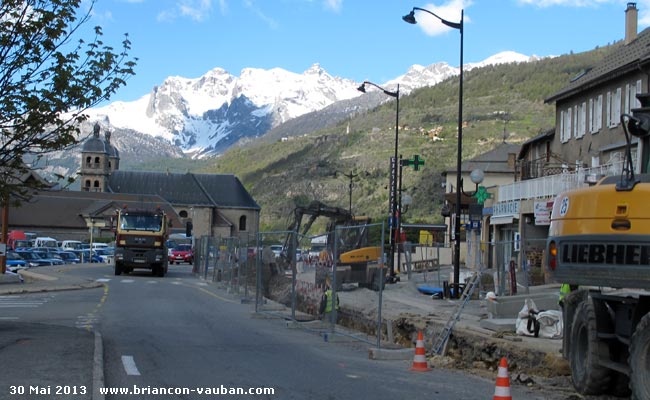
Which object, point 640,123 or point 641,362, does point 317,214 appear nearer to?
point 640,123

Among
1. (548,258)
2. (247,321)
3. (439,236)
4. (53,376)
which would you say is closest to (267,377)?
(53,376)

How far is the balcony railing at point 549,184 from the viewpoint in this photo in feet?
105

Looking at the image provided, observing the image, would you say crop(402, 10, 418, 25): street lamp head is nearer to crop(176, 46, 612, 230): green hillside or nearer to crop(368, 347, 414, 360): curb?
crop(368, 347, 414, 360): curb

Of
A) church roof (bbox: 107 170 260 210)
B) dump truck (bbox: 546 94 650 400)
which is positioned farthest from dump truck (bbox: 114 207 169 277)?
church roof (bbox: 107 170 260 210)

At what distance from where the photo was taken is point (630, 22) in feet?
148

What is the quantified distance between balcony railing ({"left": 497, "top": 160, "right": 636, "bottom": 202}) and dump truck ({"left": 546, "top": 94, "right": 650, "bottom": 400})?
18.1m

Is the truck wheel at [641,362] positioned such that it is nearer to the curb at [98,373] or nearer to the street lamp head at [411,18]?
the curb at [98,373]

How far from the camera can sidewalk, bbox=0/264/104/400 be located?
9.85m

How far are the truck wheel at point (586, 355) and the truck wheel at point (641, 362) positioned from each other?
1.23 metres

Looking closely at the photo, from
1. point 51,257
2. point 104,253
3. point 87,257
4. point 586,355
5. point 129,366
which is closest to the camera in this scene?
point 586,355

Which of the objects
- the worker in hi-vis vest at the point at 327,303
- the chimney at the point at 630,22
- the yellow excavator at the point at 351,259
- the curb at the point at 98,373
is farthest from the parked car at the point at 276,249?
the chimney at the point at 630,22

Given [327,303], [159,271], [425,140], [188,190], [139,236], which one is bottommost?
[159,271]

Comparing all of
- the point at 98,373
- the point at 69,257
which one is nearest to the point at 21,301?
the point at 98,373

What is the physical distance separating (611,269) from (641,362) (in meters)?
1.25
